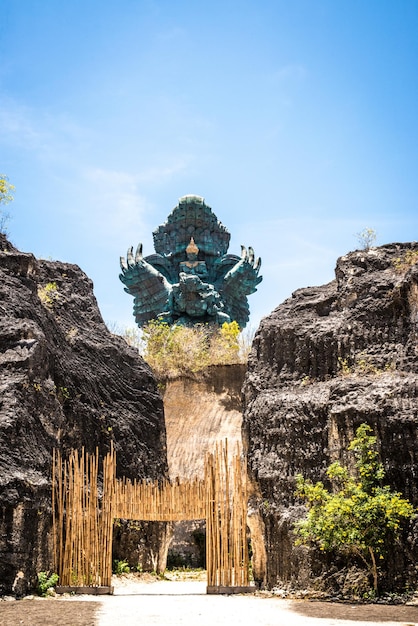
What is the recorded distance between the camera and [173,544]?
1939 centimetres

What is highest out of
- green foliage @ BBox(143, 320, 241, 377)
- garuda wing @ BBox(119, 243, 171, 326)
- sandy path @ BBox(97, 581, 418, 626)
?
garuda wing @ BBox(119, 243, 171, 326)

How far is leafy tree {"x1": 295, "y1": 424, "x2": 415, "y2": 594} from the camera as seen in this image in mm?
9305

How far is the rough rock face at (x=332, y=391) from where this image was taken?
9.99m

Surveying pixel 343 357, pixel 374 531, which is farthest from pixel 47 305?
pixel 374 531

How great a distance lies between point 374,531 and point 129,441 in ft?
19.7

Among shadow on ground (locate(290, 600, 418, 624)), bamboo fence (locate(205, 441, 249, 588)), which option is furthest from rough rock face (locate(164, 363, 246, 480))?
shadow on ground (locate(290, 600, 418, 624))

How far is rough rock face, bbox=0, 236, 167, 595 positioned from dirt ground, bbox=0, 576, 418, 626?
3.27 feet

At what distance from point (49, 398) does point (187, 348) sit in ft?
48.6

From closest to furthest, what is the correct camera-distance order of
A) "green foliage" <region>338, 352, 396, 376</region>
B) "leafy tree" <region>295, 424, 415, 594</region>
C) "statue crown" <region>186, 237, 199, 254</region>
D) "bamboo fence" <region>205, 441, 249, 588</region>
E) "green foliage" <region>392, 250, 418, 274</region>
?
"leafy tree" <region>295, 424, 415, 594</region>
"bamboo fence" <region>205, 441, 249, 588</region>
"green foliage" <region>338, 352, 396, 376</region>
"green foliage" <region>392, 250, 418, 274</region>
"statue crown" <region>186, 237, 199, 254</region>

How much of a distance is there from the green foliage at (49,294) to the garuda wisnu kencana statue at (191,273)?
14311 millimetres

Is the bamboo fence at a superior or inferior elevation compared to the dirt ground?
superior

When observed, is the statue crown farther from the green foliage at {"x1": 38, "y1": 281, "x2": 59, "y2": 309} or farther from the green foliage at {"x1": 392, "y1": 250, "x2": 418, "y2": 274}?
the green foliage at {"x1": 392, "y1": 250, "x2": 418, "y2": 274}

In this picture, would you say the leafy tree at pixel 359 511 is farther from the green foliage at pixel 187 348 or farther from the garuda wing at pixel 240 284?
the garuda wing at pixel 240 284

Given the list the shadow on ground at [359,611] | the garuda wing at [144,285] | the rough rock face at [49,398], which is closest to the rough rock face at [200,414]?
the garuda wing at [144,285]
